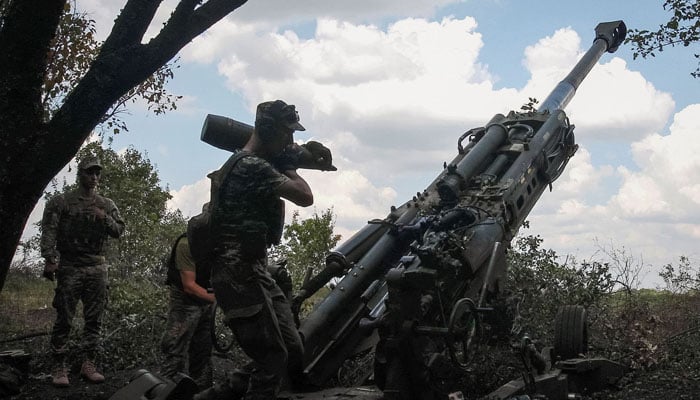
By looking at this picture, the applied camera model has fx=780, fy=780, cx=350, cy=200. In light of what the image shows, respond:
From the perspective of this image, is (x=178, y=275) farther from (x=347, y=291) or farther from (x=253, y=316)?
(x=253, y=316)

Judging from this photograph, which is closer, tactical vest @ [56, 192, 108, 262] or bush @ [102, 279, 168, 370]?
tactical vest @ [56, 192, 108, 262]

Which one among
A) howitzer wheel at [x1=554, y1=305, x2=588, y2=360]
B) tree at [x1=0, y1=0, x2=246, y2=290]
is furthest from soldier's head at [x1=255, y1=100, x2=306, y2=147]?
howitzer wheel at [x1=554, y1=305, x2=588, y2=360]

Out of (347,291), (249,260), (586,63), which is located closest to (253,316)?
(249,260)

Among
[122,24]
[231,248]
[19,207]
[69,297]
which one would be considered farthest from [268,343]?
[69,297]

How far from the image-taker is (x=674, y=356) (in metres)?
8.38

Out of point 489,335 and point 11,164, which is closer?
point 11,164

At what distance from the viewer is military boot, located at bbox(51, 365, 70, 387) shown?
7223 mm

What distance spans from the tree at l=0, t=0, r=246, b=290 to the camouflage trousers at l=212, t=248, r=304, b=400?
5.12 ft

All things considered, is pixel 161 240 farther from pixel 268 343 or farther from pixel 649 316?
pixel 268 343

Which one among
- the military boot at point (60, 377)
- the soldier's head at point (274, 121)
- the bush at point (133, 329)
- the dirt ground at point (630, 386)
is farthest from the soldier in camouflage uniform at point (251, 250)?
the bush at point (133, 329)

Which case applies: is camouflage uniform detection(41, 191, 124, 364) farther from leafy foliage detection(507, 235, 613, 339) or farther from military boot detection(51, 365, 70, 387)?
leafy foliage detection(507, 235, 613, 339)

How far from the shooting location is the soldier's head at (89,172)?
24.1ft

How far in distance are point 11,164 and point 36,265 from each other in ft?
45.7

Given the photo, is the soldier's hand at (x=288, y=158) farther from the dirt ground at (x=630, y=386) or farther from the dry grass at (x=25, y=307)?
the dry grass at (x=25, y=307)
